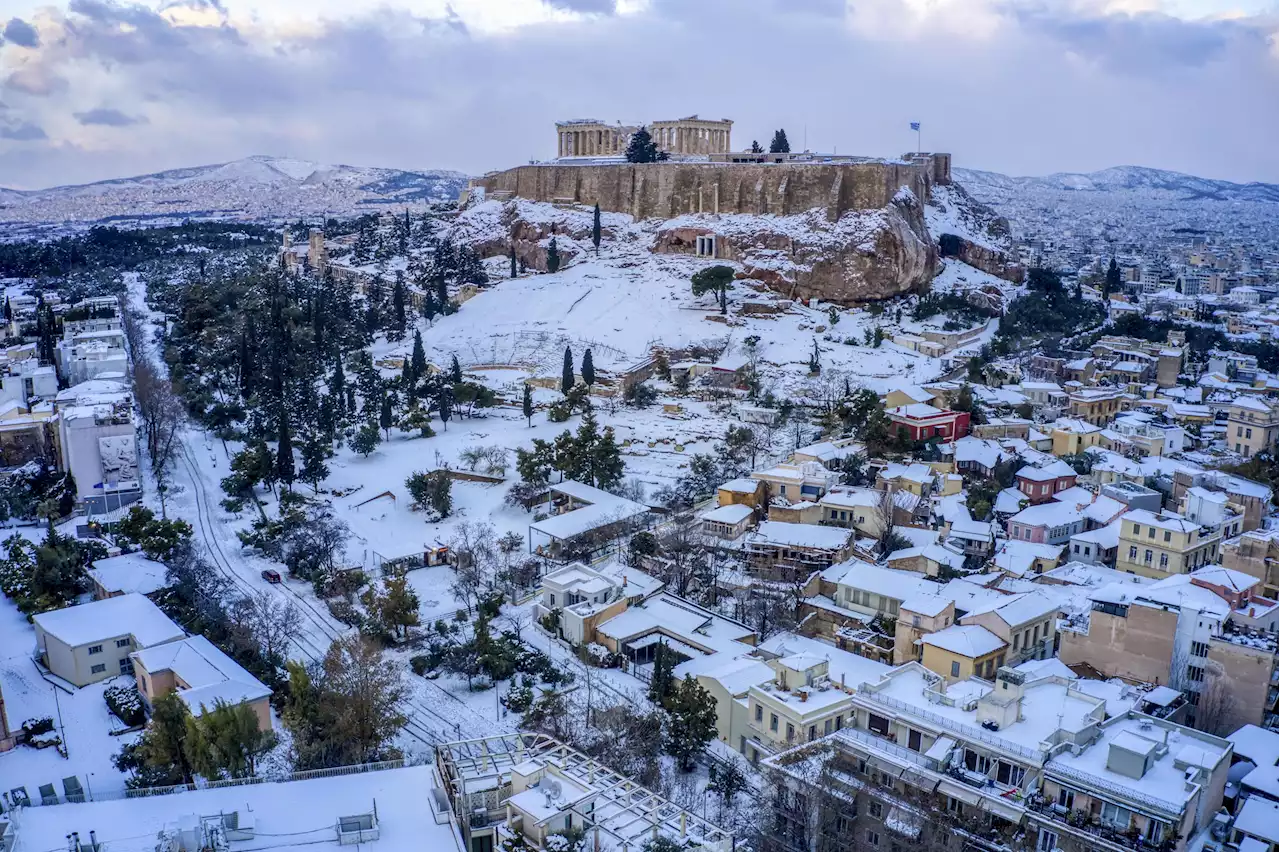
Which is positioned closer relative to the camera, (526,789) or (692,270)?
(526,789)

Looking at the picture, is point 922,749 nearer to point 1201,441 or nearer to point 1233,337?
point 1201,441

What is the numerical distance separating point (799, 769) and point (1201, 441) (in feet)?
101

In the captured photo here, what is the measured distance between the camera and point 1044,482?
33.8 metres

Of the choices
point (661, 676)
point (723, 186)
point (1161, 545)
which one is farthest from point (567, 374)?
point (1161, 545)

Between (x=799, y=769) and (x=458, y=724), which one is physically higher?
(x=799, y=769)

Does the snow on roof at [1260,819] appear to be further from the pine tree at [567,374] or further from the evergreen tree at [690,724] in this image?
the pine tree at [567,374]

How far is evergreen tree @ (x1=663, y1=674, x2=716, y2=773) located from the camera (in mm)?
20266

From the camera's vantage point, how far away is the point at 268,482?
37688mm

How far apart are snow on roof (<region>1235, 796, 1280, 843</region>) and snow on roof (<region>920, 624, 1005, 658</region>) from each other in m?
5.78

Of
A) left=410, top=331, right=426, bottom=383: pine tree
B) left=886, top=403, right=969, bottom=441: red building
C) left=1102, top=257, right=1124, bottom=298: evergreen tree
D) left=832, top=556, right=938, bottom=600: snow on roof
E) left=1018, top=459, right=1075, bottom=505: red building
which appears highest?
left=1102, top=257, right=1124, bottom=298: evergreen tree

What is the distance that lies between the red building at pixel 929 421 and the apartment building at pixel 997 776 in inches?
845

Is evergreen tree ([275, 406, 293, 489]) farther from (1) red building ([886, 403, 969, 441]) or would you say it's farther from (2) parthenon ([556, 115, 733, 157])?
(2) parthenon ([556, 115, 733, 157])

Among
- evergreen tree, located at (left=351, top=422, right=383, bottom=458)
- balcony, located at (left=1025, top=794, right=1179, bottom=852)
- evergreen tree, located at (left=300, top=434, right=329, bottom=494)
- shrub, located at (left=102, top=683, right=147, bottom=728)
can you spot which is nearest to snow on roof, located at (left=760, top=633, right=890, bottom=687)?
balcony, located at (left=1025, top=794, right=1179, bottom=852)

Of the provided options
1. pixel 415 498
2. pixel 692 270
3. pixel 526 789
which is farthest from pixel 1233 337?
pixel 526 789
